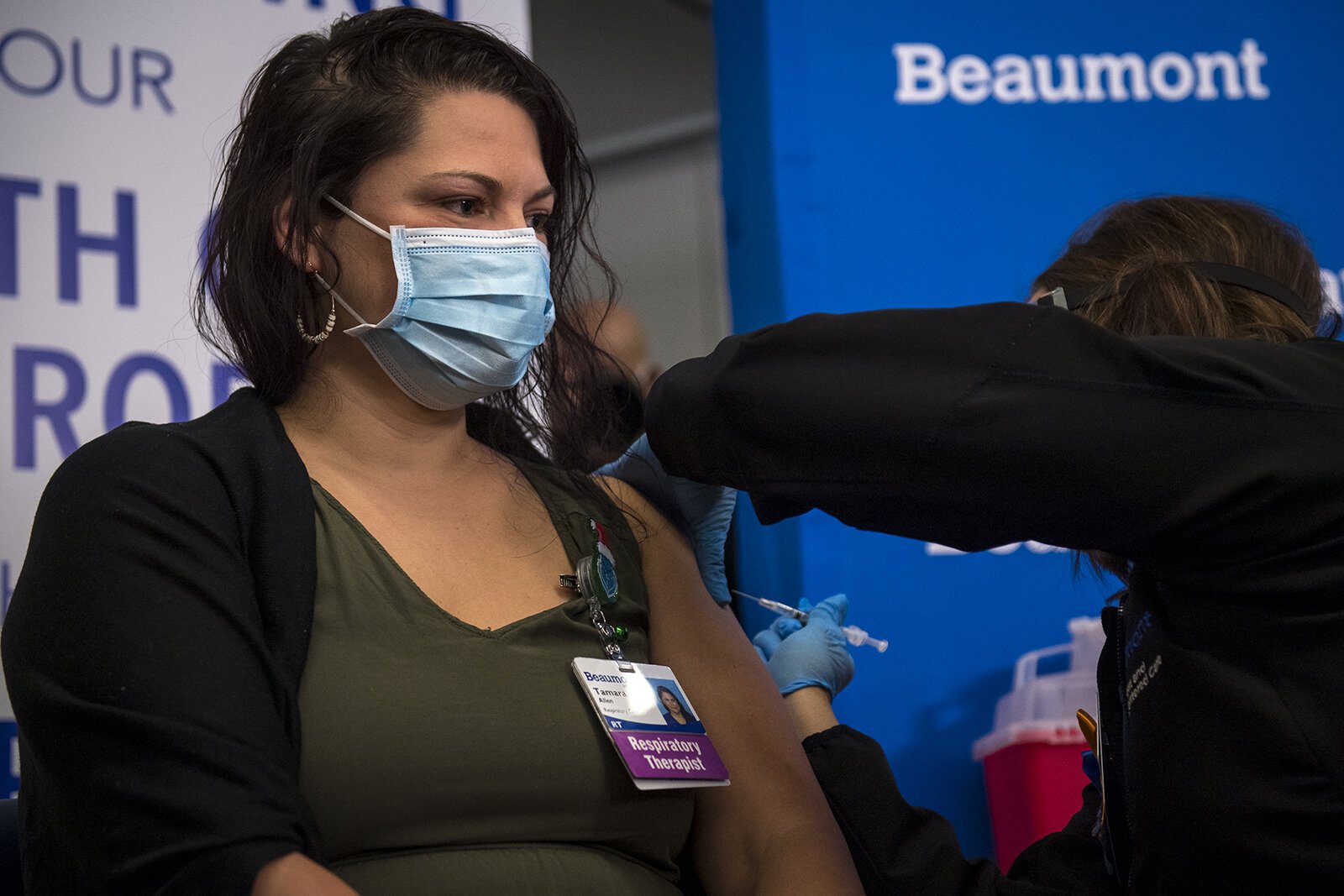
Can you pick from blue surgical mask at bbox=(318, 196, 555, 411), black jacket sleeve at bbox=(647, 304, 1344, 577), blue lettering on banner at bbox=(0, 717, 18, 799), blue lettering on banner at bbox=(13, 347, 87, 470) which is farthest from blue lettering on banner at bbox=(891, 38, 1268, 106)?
blue lettering on banner at bbox=(0, 717, 18, 799)

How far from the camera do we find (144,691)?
3.89 ft

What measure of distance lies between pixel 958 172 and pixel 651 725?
1449 mm

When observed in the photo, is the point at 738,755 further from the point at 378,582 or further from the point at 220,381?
the point at 220,381

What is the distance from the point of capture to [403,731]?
4.42 ft

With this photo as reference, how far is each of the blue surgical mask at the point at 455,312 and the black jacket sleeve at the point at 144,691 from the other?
326 mm

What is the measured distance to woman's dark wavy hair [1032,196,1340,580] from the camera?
1283 mm

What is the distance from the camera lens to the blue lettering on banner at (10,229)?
2221 mm

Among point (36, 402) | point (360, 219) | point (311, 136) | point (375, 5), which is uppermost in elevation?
point (375, 5)

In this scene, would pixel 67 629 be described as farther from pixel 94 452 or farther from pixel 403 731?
pixel 403 731

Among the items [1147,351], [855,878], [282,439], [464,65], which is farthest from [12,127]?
[1147,351]

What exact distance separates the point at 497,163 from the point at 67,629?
0.75 meters

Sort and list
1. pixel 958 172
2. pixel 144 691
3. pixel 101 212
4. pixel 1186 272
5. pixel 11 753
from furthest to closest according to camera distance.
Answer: pixel 958 172, pixel 101 212, pixel 11 753, pixel 1186 272, pixel 144 691

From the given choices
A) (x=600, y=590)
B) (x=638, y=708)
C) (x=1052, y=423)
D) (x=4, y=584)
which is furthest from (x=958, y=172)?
(x=4, y=584)

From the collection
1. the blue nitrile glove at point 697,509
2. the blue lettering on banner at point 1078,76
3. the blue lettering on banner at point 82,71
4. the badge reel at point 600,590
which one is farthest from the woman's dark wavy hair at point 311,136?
the blue lettering on banner at point 1078,76
